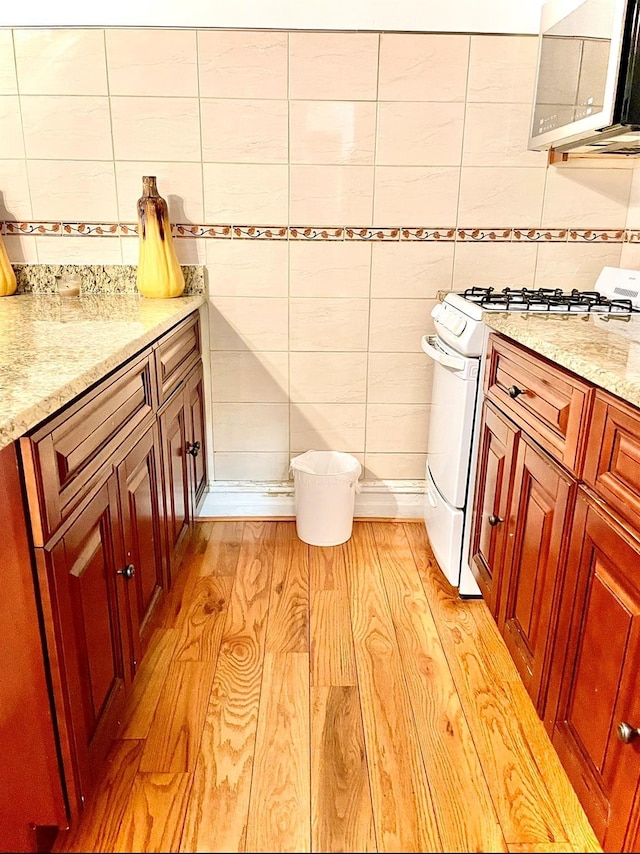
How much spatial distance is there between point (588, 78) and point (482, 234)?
711 mm

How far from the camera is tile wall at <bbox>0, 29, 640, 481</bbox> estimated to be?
2211 millimetres

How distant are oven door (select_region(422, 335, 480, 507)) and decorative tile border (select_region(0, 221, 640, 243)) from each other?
1.37ft

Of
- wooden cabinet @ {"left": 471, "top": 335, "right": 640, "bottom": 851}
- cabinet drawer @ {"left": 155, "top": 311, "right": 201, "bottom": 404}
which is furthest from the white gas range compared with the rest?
cabinet drawer @ {"left": 155, "top": 311, "right": 201, "bottom": 404}

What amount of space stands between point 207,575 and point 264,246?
48.0 inches

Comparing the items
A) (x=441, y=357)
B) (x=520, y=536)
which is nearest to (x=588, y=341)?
(x=520, y=536)

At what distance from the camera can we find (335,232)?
238 cm

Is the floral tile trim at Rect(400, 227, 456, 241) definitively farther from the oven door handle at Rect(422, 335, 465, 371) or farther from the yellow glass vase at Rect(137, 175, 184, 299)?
the yellow glass vase at Rect(137, 175, 184, 299)

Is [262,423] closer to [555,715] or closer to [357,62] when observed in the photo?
[357,62]

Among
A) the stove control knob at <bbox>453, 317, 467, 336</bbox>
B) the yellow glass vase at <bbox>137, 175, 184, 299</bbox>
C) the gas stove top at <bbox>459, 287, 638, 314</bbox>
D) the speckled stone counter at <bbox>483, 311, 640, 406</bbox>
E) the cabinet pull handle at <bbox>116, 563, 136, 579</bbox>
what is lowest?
the cabinet pull handle at <bbox>116, 563, 136, 579</bbox>

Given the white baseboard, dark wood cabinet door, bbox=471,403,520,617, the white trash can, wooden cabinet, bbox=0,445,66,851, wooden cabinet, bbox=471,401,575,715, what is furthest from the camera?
the white baseboard

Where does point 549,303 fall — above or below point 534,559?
above

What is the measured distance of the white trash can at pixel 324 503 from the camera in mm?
2326

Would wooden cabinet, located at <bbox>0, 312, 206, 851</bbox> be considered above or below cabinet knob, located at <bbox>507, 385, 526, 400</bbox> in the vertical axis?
below

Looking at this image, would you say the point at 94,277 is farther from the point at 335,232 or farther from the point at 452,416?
the point at 452,416
